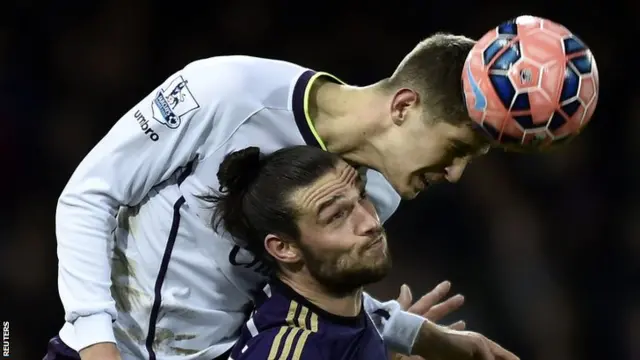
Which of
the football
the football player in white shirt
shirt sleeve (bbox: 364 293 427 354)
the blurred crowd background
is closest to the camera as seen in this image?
the football

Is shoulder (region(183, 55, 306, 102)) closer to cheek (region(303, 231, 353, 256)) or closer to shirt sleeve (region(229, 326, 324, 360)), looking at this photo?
cheek (region(303, 231, 353, 256))

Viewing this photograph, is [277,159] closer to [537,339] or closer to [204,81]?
[204,81]

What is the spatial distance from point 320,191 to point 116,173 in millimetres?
392

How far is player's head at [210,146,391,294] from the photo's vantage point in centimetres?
197

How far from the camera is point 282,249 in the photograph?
2023 mm

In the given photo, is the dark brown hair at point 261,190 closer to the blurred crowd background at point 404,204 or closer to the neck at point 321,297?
the neck at point 321,297

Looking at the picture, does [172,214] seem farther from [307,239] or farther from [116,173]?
[307,239]

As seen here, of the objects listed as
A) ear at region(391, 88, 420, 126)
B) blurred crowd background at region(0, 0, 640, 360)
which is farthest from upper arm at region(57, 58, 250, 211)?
blurred crowd background at region(0, 0, 640, 360)

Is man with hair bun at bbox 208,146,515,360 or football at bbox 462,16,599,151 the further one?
man with hair bun at bbox 208,146,515,360

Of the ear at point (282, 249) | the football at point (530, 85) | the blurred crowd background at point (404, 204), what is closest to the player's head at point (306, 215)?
the ear at point (282, 249)

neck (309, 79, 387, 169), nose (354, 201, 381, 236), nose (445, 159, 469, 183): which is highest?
neck (309, 79, 387, 169)

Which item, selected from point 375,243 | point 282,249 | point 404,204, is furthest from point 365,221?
point 404,204

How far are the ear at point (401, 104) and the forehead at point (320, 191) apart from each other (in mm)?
158

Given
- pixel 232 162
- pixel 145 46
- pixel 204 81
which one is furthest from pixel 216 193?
pixel 145 46
